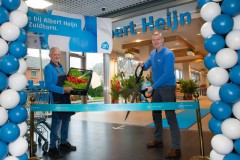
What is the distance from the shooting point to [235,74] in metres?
1.71

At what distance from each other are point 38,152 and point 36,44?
1771 mm

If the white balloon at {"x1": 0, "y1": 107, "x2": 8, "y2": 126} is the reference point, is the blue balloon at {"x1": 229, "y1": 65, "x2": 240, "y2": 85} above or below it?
above

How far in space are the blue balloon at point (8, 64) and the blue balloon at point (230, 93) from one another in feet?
5.90

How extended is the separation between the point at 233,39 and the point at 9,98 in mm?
1965

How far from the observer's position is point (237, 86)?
1.75m

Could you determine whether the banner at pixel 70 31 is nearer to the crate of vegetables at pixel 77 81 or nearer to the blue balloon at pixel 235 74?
the crate of vegetables at pixel 77 81

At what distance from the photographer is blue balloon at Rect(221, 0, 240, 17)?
5.74 feet

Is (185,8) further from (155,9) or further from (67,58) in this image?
(67,58)

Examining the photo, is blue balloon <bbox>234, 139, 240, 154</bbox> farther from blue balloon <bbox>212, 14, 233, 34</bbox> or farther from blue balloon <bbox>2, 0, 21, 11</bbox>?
blue balloon <bbox>2, 0, 21, 11</bbox>

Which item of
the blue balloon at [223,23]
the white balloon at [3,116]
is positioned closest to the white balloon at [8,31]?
the white balloon at [3,116]

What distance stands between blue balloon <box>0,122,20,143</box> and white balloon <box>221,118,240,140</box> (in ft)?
5.96

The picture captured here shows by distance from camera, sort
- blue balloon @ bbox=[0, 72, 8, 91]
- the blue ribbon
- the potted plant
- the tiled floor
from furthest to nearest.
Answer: the potted plant < the tiled floor < the blue ribbon < blue balloon @ bbox=[0, 72, 8, 91]

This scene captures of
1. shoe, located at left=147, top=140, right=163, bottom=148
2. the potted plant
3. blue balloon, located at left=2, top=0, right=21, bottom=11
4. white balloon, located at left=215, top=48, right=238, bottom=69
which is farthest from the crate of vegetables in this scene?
the potted plant

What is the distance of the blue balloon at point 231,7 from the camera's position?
1750 millimetres
